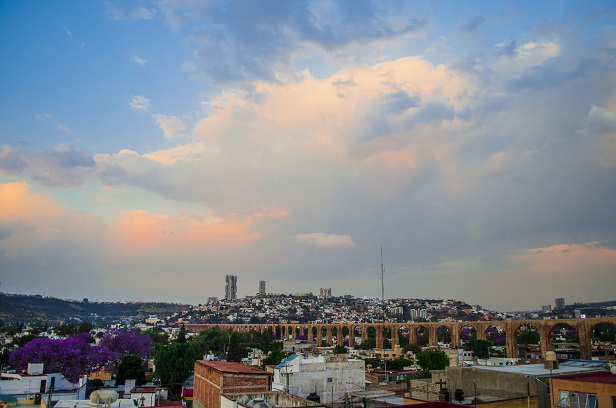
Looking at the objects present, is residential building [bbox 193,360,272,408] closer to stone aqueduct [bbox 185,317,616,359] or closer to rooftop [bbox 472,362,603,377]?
rooftop [bbox 472,362,603,377]

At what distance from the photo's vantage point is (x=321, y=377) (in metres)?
28.1

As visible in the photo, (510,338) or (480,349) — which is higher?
(510,338)

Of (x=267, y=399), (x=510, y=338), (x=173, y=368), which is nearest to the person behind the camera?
(x=267, y=399)

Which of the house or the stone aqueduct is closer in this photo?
the house

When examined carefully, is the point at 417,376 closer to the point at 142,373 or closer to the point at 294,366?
the point at 294,366

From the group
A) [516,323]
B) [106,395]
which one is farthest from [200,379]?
[516,323]

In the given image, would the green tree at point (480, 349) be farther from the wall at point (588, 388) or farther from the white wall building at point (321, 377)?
the wall at point (588, 388)

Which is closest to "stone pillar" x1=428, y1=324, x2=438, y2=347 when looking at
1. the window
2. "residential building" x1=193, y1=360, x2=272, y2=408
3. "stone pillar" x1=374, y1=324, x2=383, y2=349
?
"stone pillar" x1=374, y1=324, x2=383, y2=349

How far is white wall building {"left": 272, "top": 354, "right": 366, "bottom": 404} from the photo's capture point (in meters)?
27.2

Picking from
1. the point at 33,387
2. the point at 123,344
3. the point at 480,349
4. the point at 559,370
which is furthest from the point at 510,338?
the point at 33,387

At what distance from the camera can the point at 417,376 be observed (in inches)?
1593

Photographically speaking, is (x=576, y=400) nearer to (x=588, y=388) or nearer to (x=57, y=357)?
(x=588, y=388)

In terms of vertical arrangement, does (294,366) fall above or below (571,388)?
below

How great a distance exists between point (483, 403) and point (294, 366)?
54.6 ft
